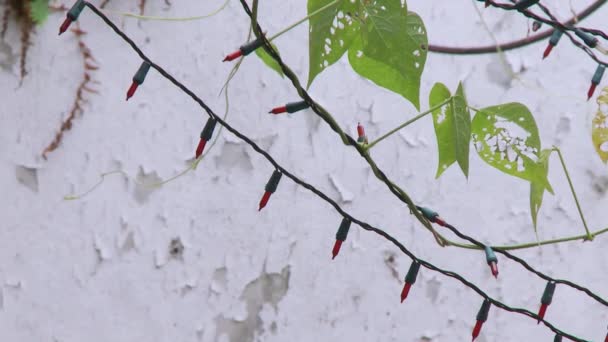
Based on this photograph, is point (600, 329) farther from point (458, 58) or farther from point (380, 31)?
point (380, 31)

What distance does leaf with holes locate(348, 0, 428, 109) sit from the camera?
1.18 feet

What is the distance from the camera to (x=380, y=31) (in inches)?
14.2

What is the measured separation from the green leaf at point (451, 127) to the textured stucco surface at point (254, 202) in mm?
583

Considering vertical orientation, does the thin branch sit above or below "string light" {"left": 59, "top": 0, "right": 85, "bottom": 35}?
above

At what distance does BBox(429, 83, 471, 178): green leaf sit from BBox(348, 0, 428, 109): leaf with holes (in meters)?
0.05

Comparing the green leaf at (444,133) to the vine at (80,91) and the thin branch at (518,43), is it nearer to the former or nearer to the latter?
the thin branch at (518,43)

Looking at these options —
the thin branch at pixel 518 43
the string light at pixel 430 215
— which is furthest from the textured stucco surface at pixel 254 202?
the string light at pixel 430 215

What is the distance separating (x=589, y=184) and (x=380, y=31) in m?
0.79

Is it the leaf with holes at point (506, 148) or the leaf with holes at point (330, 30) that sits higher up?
the leaf with holes at point (506, 148)

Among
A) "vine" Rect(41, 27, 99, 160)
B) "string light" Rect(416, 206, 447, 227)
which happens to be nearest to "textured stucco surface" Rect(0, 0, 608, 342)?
"vine" Rect(41, 27, 99, 160)

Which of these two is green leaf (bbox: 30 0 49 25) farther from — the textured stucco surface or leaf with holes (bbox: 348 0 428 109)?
leaf with holes (bbox: 348 0 428 109)

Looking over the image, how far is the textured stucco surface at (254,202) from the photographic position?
985mm

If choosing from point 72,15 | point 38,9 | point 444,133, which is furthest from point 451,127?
point 38,9

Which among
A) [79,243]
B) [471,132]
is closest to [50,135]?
[79,243]
